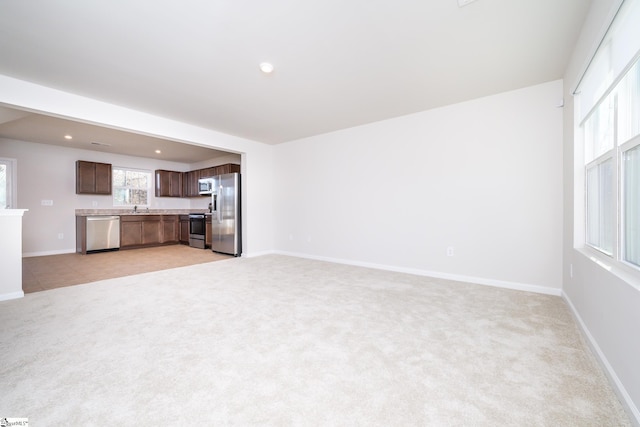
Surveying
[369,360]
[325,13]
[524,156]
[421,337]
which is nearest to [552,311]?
[421,337]

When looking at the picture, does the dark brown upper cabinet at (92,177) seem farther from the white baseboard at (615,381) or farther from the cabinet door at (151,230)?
the white baseboard at (615,381)

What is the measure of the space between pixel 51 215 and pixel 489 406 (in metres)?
8.41

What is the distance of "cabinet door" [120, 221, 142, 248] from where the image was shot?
653cm

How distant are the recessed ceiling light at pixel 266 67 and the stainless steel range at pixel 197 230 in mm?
4920

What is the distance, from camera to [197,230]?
697 centimetres

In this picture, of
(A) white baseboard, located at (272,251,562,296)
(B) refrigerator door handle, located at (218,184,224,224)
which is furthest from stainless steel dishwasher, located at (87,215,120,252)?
Answer: (A) white baseboard, located at (272,251,562,296)

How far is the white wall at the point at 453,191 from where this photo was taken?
122 inches

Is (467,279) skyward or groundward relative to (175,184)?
groundward

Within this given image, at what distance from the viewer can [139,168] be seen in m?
7.33

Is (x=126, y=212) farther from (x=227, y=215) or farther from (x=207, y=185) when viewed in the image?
(x=227, y=215)

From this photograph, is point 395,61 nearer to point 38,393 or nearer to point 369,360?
point 369,360

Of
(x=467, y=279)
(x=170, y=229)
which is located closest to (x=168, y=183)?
(x=170, y=229)

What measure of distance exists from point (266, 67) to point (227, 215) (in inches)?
152

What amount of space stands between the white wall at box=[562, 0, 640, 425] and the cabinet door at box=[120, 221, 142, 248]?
820 cm
